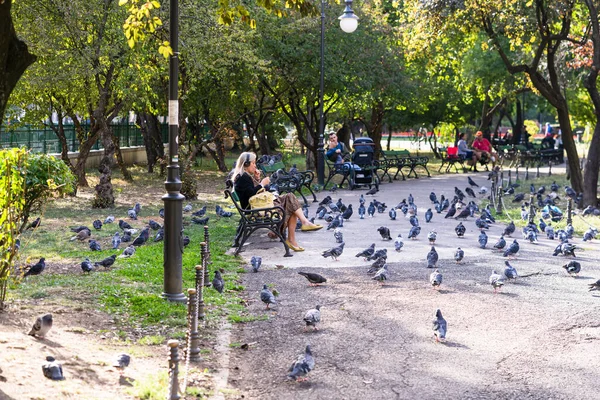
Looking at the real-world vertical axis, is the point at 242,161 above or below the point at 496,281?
above

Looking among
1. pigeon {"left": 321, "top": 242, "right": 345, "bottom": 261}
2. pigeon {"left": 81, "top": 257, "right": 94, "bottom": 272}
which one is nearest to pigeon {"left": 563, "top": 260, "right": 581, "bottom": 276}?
pigeon {"left": 321, "top": 242, "right": 345, "bottom": 261}

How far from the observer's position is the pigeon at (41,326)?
21.2 ft

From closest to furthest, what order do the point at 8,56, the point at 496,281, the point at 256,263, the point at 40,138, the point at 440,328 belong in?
the point at 8,56 < the point at 440,328 < the point at 496,281 < the point at 256,263 < the point at 40,138

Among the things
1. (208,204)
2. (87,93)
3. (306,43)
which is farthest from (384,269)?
(306,43)

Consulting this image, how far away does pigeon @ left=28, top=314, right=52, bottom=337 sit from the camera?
6473 mm

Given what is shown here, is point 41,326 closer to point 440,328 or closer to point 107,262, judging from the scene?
point 440,328

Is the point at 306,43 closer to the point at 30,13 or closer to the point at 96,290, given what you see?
the point at 30,13

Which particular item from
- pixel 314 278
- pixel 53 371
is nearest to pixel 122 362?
pixel 53 371

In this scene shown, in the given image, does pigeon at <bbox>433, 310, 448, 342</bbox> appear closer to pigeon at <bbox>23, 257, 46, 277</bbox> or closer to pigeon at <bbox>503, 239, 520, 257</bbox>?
pigeon at <bbox>503, 239, 520, 257</bbox>

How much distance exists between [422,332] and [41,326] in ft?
11.4

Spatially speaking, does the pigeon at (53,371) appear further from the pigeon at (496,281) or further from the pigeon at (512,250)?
the pigeon at (512,250)

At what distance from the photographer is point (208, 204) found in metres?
19.1

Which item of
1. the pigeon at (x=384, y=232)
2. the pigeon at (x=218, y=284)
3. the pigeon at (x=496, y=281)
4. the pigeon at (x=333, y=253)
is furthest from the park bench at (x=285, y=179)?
the pigeon at (x=496, y=281)

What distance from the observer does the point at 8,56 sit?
269 inches
